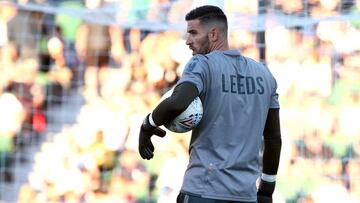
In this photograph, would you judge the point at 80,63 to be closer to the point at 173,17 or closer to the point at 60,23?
the point at 60,23

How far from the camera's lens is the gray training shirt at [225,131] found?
291 cm

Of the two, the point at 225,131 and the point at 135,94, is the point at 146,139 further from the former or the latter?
the point at 135,94

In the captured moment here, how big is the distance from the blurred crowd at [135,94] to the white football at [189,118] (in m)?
3.92

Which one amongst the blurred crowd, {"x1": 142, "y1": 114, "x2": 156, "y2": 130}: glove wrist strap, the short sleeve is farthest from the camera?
the blurred crowd

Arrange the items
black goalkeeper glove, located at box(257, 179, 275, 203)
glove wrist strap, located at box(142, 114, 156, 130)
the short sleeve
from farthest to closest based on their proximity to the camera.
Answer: black goalkeeper glove, located at box(257, 179, 275, 203) → glove wrist strap, located at box(142, 114, 156, 130) → the short sleeve

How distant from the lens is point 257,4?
269 inches

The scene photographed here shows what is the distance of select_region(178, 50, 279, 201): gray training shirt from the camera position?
2.91 m

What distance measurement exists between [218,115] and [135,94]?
5.16 m

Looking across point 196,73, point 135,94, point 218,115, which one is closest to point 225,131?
point 218,115

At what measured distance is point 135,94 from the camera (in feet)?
26.4

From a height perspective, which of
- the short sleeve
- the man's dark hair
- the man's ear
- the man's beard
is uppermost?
the man's dark hair

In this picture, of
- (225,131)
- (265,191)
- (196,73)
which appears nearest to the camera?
(196,73)

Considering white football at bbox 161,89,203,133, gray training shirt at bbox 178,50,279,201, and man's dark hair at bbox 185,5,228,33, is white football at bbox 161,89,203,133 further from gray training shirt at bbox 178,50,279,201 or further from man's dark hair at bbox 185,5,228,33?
man's dark hair at bbox 185,5,228,33

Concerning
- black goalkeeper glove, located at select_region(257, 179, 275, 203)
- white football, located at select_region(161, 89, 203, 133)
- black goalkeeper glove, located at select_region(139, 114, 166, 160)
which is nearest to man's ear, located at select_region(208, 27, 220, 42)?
white football, located at select_region(161, 89, 203, 133)
